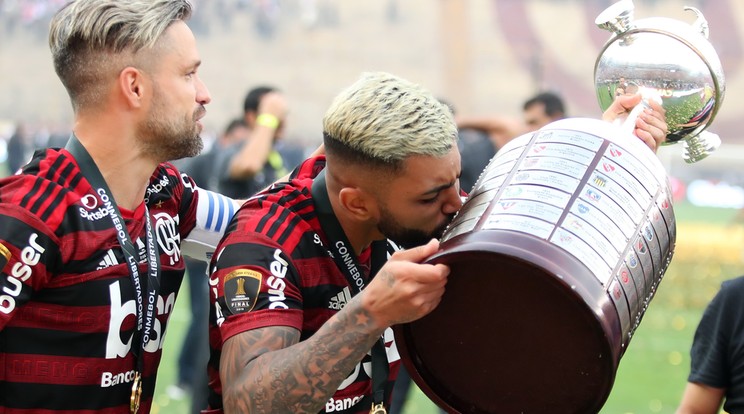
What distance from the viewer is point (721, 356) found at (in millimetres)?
2863

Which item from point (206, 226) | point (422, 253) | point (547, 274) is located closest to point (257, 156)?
point (206, 226)

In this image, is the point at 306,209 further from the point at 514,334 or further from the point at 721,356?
the point at 721,356

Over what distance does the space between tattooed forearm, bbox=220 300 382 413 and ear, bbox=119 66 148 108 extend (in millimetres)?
675

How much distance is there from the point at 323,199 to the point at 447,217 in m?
0.34

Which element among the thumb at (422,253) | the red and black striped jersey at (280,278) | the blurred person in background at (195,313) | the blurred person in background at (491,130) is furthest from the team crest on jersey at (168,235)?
the blurred person in background at (195,313)

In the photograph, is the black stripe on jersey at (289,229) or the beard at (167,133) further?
the beard at (167,133)

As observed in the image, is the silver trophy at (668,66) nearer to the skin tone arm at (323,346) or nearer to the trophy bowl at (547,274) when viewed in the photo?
the trophy bowl at (547,274)

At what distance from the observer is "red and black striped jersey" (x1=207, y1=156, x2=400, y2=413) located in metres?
2.31

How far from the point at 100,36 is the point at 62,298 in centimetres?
63

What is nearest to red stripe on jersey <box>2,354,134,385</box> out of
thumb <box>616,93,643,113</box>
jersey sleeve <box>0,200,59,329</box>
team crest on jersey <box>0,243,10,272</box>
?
jersey sleeve <box>0,200,59,329</box>

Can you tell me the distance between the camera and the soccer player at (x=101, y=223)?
2.35m

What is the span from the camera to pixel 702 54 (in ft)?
8.79

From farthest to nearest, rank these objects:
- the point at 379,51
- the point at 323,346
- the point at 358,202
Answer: the point at 379,51 < the point at 358,202 < the point at 323,346

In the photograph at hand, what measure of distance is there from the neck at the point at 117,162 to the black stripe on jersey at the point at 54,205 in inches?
6.4
